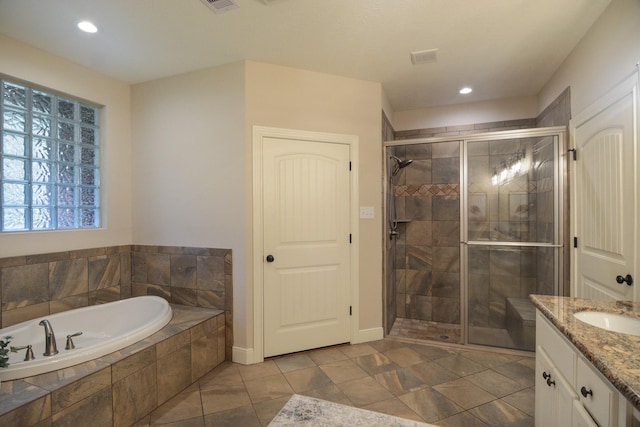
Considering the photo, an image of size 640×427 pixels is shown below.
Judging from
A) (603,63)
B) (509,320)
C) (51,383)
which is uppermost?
(603,63)

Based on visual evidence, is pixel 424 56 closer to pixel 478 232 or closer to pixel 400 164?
pixel 400 164

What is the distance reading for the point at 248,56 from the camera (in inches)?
94.3

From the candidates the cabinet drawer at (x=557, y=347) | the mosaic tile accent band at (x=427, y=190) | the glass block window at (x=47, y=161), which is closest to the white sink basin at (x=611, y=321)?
the cabinet drawer at (x=557, y=347)

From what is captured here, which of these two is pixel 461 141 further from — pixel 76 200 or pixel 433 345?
pixel 76 200

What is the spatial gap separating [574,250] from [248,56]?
302cm

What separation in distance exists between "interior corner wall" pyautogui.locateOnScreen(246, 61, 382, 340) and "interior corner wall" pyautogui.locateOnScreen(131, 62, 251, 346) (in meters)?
0.17

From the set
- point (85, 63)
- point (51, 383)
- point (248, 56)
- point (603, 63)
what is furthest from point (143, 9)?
point (603, 63)

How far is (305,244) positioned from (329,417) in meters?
1.30

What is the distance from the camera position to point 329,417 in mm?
1791

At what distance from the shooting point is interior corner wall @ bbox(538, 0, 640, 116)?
1611 mm

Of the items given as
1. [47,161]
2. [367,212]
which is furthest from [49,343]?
[367,212]

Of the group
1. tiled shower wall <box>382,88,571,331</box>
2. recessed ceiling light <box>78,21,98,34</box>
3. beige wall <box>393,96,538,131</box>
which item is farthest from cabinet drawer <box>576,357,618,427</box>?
recessed ceiling light <box>78,21,98,34</box>

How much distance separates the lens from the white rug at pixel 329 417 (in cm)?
173

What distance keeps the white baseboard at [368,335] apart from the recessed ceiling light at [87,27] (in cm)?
319
